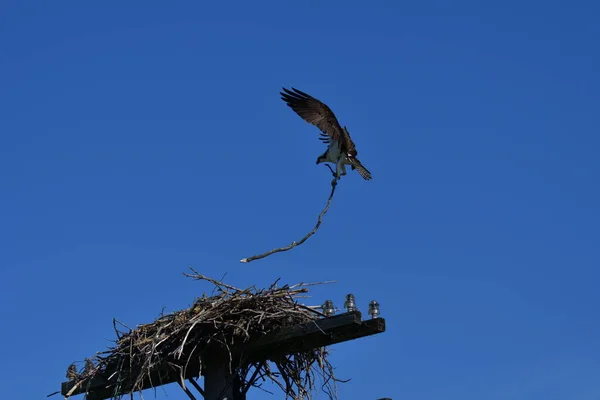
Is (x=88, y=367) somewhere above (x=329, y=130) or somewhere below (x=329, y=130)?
below

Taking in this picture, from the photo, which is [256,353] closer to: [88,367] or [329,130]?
[88,367]

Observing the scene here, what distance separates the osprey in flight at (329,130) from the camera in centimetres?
913

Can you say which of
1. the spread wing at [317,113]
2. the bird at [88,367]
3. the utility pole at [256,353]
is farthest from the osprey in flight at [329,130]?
the bird at [88,367]

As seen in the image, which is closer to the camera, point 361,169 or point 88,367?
point 88,367

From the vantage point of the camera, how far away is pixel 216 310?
796cm

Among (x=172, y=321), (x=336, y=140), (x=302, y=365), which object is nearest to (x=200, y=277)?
(x=172, y=321)

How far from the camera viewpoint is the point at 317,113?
30.7ft

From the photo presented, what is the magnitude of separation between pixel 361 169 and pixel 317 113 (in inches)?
27.8

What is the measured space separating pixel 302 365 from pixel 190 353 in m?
1.03

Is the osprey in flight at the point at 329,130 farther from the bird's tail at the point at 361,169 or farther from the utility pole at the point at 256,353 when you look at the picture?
the utility pole at the point at 256,353

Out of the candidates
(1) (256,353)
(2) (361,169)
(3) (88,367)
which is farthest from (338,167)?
(3) (88,367)

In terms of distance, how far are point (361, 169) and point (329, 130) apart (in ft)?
1.65

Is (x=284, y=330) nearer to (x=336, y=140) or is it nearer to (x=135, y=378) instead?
(x=135, y=378)

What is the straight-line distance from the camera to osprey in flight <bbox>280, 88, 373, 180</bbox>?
913cm
